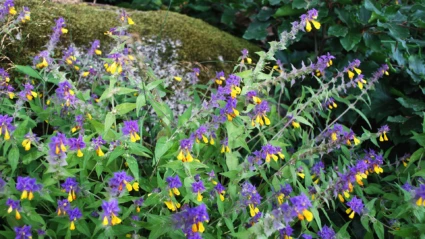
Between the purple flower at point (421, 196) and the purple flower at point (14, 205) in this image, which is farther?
the purple flower at point (421, 196)

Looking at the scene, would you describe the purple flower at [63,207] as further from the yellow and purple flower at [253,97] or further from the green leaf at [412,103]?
the green leaf at [412,103]

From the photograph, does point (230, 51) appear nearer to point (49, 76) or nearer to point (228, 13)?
point (228, 13)

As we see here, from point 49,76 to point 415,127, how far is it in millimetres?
2087

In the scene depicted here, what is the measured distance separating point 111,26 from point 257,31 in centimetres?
100

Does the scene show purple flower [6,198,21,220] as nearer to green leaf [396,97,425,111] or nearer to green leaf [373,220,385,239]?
green leaf [373,220,385,239]

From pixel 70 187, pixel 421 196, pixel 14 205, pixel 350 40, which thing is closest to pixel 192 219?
pixel 70 187

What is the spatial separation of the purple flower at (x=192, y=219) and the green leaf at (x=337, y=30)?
6.26 ft

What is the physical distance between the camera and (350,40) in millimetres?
3029

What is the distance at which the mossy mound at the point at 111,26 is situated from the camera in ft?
9.13

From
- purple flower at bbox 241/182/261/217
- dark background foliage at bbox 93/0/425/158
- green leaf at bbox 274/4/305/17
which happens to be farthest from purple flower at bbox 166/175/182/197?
green leaf at bbox 274/4/305/17

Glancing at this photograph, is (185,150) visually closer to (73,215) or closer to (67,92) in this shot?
(73,215)

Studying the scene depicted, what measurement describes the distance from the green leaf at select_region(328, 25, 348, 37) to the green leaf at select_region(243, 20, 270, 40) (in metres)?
0.47

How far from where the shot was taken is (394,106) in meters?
3.09

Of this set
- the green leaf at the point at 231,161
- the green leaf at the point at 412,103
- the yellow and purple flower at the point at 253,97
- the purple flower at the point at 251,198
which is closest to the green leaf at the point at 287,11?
the green leaf at the point at 412,103
